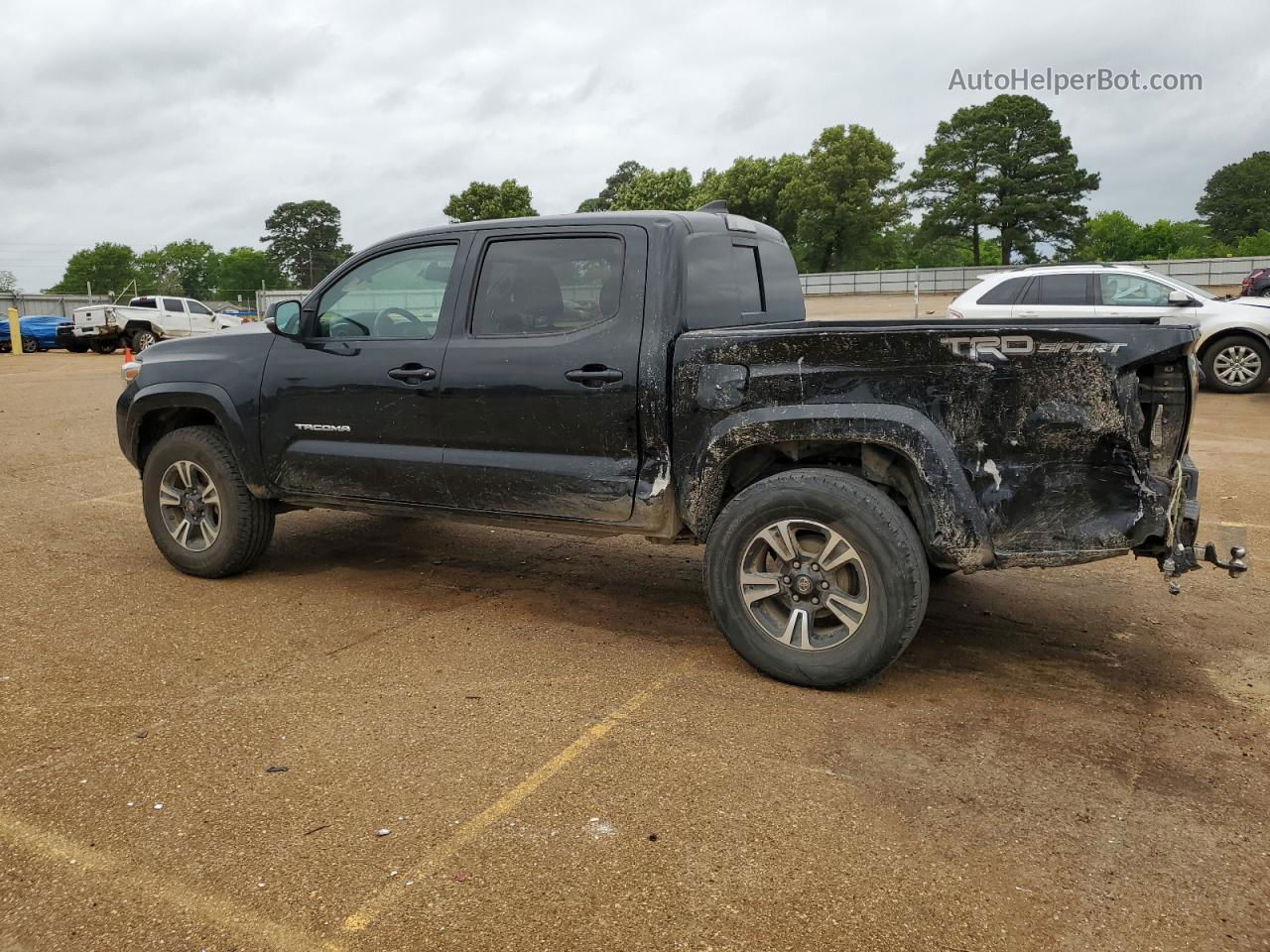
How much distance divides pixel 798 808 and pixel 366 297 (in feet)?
11.2

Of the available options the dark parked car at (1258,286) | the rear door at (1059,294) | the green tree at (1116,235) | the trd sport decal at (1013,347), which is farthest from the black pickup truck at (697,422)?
the green tree at (1116,235)

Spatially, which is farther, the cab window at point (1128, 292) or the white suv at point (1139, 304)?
the cab window at point (1128, 292)

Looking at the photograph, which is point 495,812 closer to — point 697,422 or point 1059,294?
point 697,422

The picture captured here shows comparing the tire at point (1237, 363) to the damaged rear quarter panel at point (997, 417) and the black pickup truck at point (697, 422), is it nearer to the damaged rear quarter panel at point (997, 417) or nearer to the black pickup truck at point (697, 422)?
the black pickup truck at point (697, 422)

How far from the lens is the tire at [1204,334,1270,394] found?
Answer: 13.4 meters

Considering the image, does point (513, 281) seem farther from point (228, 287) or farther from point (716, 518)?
point (228, 287)

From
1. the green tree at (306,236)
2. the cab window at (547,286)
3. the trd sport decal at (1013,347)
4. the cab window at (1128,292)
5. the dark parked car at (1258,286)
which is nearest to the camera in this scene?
the trd sport decal at (1013,347)

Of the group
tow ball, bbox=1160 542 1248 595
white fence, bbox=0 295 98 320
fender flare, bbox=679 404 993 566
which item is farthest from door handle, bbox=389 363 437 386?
white fence, bbox=0 295 98 320

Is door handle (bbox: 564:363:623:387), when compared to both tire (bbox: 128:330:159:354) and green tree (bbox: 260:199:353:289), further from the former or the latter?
green tree (bbox: 260:199:353:289)

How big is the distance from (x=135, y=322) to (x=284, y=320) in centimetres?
2743

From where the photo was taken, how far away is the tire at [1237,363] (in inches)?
526

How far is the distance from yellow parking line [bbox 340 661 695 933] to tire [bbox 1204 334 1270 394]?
40.3 feet

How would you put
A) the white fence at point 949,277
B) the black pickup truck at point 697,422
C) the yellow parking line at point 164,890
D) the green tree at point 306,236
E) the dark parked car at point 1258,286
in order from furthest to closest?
the green tree at point 306,236, the white fence at point 949,277, the dark parked car at point 1258,286, the black pickup truck at point 697,422, the yellow parking line at point 164,890

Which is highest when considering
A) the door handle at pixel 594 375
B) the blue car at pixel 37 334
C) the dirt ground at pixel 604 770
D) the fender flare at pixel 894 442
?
the blue car at pixel 37 334
